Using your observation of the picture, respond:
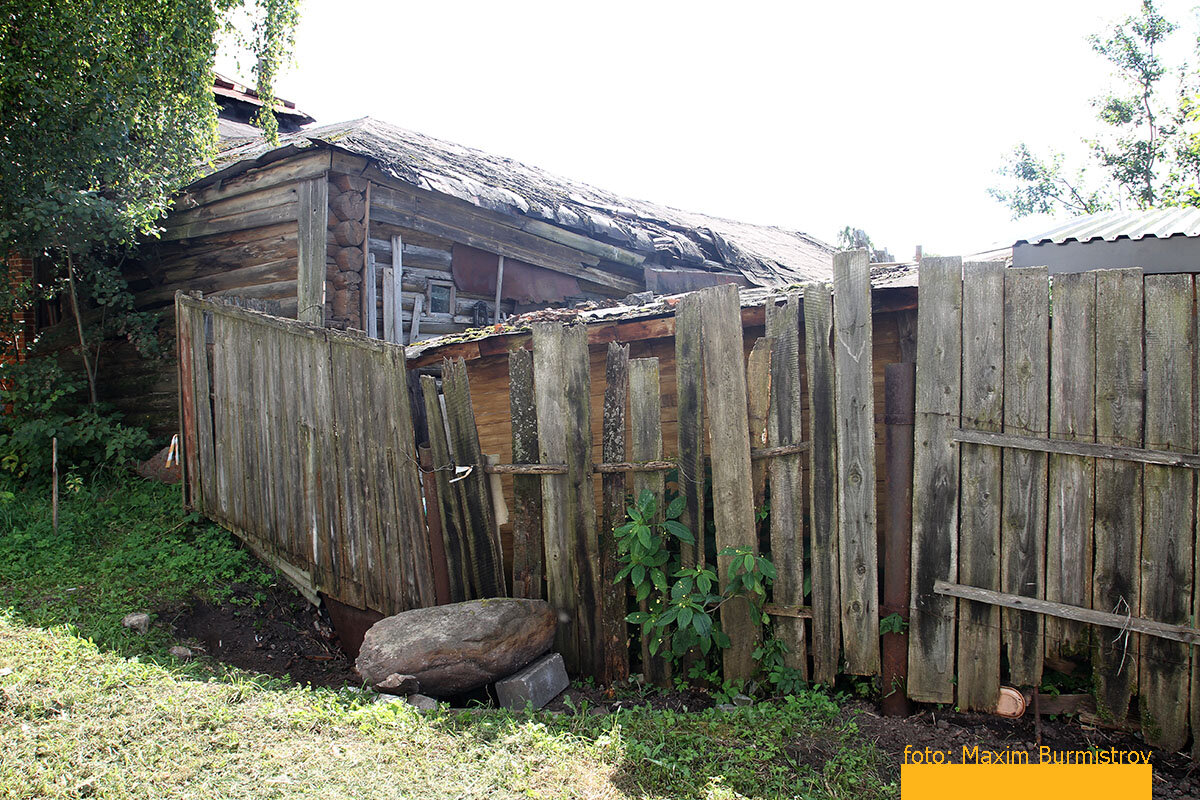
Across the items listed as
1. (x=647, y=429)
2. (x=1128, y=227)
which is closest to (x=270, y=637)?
(x=647, y=429)

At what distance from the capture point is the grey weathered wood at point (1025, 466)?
335 centimetres

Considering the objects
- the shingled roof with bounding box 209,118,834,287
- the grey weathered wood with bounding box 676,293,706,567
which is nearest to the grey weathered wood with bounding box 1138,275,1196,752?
the grey weathered wood with bounding box 676,293,706,567

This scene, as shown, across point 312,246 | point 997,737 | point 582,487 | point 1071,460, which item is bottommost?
point 997,737

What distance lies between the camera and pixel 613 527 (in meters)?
4.24

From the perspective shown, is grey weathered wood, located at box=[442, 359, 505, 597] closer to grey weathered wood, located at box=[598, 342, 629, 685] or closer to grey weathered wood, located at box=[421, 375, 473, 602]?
grey weathered wood, located at box=[421, 375, 473, 602]

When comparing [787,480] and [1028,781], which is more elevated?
[787,480]

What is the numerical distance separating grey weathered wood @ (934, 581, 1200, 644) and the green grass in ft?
→ 2.58

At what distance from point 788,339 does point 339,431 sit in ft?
9.92

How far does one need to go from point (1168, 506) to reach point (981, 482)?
0.68m

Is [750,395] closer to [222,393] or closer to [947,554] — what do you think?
[947,554]

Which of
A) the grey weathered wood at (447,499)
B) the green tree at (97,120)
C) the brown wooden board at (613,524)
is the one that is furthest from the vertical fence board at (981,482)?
the green tree at (97,120)

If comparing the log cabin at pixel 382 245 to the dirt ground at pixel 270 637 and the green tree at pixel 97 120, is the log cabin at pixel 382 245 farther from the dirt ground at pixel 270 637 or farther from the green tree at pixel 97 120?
the dirt ground at pixel 270 637

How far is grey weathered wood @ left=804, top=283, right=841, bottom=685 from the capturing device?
3.78m

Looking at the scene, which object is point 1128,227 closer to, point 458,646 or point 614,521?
point 614,521
